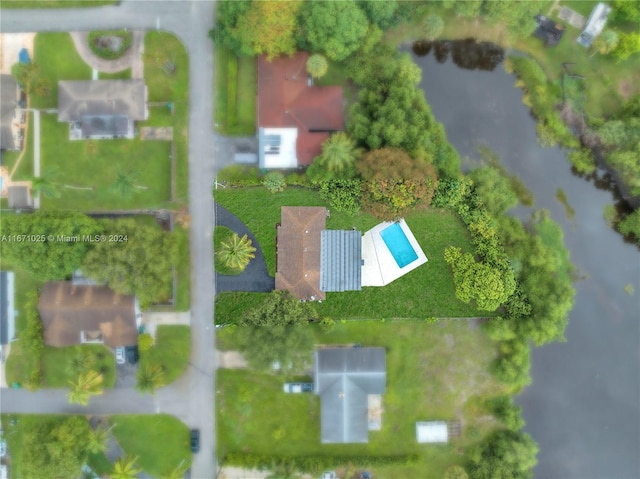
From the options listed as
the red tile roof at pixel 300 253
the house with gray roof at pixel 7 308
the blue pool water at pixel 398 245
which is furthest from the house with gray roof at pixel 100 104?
the blue pool water at pixel 398 245

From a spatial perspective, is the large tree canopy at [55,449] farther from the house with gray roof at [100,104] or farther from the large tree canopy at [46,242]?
the house with gray roof at [100,104]

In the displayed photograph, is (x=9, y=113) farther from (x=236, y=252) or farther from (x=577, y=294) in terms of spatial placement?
(x=577, y=294)

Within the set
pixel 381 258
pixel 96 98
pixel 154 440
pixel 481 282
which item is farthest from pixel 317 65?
pixel 154 440

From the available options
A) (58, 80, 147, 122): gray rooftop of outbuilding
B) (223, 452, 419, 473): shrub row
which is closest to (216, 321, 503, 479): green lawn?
(223, 452, 419, 473): shrub row

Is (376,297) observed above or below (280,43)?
below

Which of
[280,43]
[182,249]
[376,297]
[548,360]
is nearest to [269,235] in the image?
[182,249]

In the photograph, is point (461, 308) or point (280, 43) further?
point (461, 308)

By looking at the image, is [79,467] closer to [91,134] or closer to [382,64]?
[91,134]
